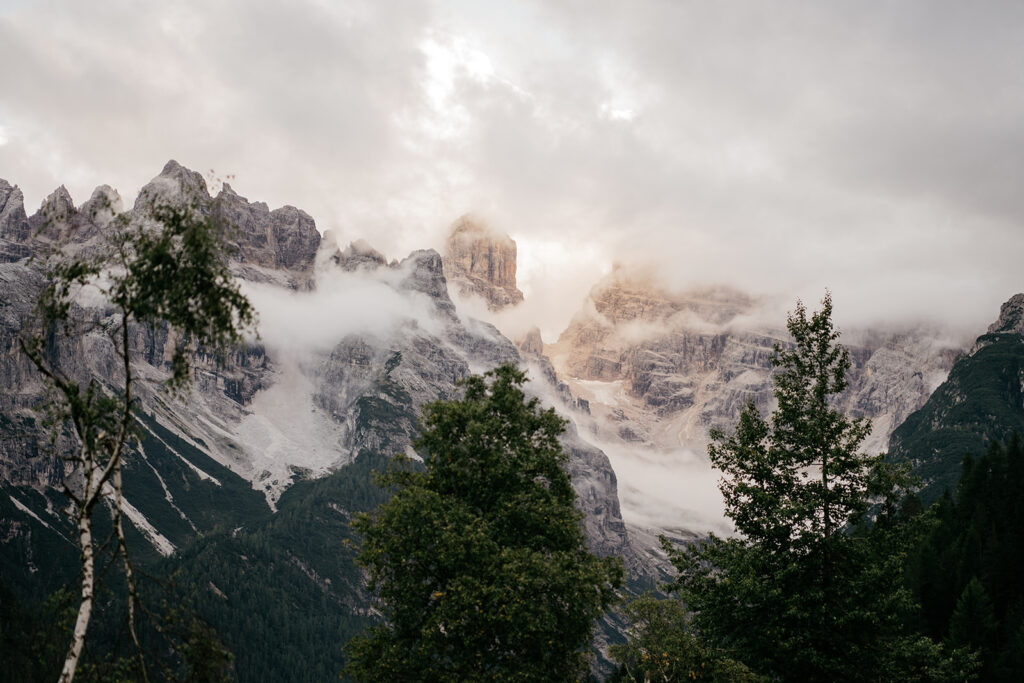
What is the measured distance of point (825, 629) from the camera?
73.4 ft

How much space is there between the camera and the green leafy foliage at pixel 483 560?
20.3 meters

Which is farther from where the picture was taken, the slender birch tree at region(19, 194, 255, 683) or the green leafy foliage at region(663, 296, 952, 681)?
the green leafy foliage at region(663, 296, 952, 681)

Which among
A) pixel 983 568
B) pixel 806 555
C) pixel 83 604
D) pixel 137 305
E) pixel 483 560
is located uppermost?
pixel 983 568

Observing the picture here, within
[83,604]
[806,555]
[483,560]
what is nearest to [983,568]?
[806,555]

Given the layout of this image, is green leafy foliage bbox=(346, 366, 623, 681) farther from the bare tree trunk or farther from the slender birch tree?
the bare tree trunk

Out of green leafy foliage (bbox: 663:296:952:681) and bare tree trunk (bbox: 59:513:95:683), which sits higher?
green leafy foliage (bbox: 663:296:952:681)

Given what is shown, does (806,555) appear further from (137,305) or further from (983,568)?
(983,568)

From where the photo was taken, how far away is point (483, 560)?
2070 cm

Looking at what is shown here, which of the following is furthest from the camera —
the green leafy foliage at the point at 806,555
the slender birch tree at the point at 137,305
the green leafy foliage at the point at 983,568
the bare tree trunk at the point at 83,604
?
the green leafy foliage at the point at 983,568

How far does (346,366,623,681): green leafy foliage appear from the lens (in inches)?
800

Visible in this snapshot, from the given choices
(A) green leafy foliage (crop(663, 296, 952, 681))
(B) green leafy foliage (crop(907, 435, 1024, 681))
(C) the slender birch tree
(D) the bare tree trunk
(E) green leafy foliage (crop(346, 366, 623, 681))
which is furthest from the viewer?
(B) green leafy foliage (crop(907, 435, 1024, 681))

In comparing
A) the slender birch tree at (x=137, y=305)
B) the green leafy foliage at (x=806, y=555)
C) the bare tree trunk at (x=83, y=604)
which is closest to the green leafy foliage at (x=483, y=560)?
the green leafy foliage at (x=806, y=555)

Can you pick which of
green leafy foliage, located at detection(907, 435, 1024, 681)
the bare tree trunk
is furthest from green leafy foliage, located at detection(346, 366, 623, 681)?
green leafy foliage, located at detection(907, 435, 1024, 681)

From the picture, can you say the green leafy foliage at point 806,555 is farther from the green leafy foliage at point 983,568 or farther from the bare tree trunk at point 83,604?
the green leafy foliage at point 983,568
